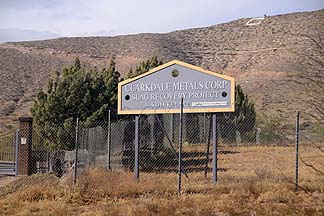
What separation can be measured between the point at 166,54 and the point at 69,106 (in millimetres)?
43414

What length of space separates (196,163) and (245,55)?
45.2 metres

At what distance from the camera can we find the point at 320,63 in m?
6.73

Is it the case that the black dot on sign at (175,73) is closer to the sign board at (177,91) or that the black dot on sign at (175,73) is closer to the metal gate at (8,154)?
the sign board at (177,91)

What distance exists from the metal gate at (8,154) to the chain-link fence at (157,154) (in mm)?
799

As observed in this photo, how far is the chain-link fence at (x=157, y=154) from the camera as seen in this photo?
16500 millimetres

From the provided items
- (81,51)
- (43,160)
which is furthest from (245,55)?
(43,160)

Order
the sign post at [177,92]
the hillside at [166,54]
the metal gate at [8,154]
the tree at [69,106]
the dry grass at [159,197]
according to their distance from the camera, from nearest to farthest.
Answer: the dry grass at [159,197], the sign post at [177,92], the metal gate at [8,154], the tree at [69,106], the hillside at [166,54]

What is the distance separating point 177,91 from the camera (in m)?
17.4

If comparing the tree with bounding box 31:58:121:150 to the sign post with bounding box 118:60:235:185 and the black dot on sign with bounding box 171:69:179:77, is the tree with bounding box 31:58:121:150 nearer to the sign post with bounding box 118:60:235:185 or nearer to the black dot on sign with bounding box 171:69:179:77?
the sign post with bounding box 118:60:235:185

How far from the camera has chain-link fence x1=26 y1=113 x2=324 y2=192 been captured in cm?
1650

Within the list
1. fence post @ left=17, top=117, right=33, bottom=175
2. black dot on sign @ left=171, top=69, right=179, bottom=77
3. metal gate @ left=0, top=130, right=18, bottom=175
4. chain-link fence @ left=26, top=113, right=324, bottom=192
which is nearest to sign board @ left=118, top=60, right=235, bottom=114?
black dot on sign @ left=171, top=69, right=179, bottom=77

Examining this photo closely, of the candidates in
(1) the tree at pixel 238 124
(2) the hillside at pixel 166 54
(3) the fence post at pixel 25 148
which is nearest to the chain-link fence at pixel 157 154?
(3) the fence post at pixel 25 148

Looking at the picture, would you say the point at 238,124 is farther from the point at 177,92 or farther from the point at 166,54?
the point at 166,54

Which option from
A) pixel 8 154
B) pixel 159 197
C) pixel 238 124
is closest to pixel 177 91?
pixel 159 197
